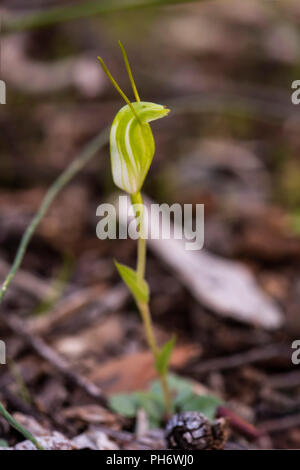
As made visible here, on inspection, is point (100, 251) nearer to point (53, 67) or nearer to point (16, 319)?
point (16, 319)

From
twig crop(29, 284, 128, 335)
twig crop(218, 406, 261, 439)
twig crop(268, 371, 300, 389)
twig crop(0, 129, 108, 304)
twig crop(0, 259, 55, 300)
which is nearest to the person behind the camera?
twig crop(0, 129, 108, 304)

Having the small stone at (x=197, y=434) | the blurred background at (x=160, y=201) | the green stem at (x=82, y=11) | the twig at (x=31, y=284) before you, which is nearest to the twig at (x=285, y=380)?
the blurred background at (x=160, y=201)

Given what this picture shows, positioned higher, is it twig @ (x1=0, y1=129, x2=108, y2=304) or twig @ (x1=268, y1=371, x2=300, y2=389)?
twig @ (x1=0, y1=129, x2=108, y2=304)

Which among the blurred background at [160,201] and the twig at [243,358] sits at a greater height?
the blurred background at [160,201]

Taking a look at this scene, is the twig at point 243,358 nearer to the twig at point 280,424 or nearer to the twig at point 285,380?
the twig at point 285,380

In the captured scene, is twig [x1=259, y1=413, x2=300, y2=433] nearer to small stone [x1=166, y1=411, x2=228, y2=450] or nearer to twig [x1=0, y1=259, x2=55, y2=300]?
small stone [x1=166, y1=411, x2=228, y2=450]

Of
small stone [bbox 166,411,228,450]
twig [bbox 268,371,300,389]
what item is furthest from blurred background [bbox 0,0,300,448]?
small stone [bbox 166,411,228,450]

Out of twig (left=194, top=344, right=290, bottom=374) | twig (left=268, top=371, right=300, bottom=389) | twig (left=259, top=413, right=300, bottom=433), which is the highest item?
twig (left=194, top=344, right=290, bottom=374)

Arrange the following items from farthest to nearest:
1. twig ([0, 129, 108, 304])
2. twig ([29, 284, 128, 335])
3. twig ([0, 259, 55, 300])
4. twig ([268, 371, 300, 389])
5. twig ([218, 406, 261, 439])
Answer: twig ([0, 259, 55, 300])
twig ([29, 284, 128, 335])
twig ([268, 371, 300, 389])
twig ([218, 406, 261, 439])
twig ([0, 129, 108, 304])
